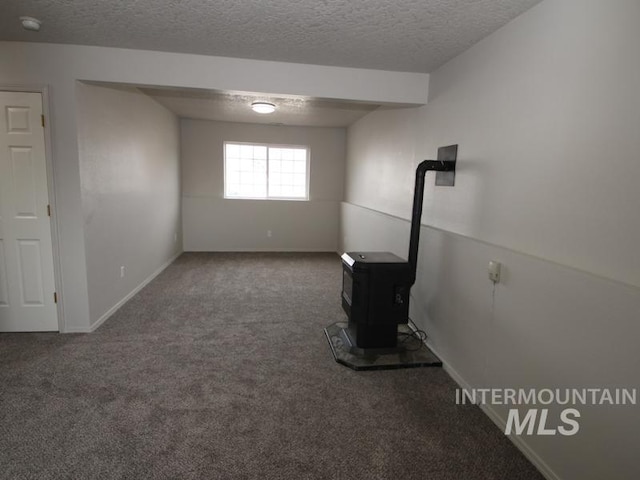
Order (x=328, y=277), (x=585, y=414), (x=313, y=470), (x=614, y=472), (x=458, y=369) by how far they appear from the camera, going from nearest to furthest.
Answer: (x=614, y=472), (x=585, y=414), (x=313, y=470), (x=458, y=369), (x=328, y=277)

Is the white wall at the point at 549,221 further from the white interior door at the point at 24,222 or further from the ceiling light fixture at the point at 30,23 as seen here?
the white interior door at the point at 24,222

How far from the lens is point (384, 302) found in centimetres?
277

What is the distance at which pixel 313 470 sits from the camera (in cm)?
175

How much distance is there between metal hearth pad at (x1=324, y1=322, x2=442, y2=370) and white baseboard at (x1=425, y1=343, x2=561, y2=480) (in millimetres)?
214

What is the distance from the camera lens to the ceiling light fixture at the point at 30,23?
7.66 ft

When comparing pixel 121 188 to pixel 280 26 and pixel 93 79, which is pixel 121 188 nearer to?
pixel 93 79

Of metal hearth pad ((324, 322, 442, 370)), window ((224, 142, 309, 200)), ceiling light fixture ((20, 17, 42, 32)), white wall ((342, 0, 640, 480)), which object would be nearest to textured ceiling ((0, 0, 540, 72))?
ceiling light fixture ((20, 17, 42, 32))

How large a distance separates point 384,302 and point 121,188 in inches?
118

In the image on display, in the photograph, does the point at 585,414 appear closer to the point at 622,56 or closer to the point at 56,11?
the point at 622,56

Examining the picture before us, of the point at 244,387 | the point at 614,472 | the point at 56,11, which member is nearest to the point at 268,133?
the point at 56,11

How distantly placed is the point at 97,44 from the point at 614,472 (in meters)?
4.05

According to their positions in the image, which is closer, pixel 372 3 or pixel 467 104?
pixel 372 3

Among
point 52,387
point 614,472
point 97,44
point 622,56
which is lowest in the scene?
point 52,387

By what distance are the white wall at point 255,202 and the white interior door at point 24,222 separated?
366cm
